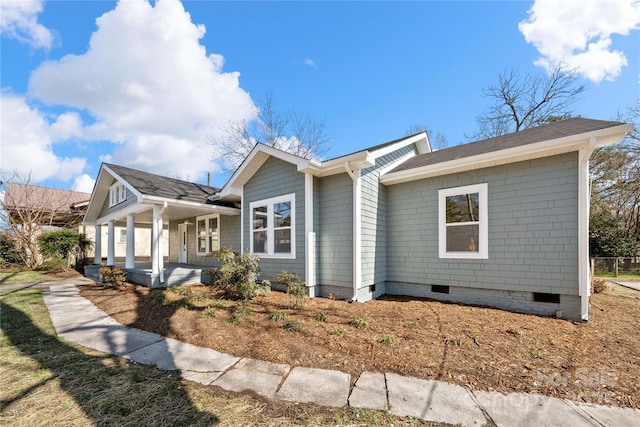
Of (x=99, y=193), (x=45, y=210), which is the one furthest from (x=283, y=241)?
(x=45, y=210)

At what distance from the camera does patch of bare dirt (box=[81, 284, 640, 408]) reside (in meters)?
3.07

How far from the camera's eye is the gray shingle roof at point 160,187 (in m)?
8.85

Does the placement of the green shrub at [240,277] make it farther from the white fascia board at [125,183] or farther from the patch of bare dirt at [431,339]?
the white fascia board at [125,183]

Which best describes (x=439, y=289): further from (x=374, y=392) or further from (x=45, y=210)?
(x=45, y=210)

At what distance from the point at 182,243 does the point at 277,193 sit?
7.78 metres

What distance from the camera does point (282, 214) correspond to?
301 inches

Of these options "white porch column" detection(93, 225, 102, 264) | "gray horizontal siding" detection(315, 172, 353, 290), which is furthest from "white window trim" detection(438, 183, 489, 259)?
"white porch column" detection(93, 225, 102, 264)

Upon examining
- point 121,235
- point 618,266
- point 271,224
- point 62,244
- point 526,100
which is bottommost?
point 618,266

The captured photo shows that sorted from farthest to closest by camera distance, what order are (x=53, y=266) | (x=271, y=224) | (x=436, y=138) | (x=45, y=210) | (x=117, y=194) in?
(x=436, y=138)
(x=45, y=210)
(x=53, y=266)
(x=117, y=194)
(x=271, y=224)

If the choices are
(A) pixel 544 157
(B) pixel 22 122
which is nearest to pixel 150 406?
(A) pixel 544 157

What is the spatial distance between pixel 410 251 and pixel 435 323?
2602mm

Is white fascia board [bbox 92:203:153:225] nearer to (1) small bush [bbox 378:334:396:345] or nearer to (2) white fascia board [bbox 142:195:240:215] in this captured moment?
(2) white fascia board [bbox 142:195:240:215]

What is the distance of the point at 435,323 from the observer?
15.4 feet

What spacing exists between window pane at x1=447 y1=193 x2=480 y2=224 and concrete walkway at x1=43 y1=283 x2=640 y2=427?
4.17 meters
